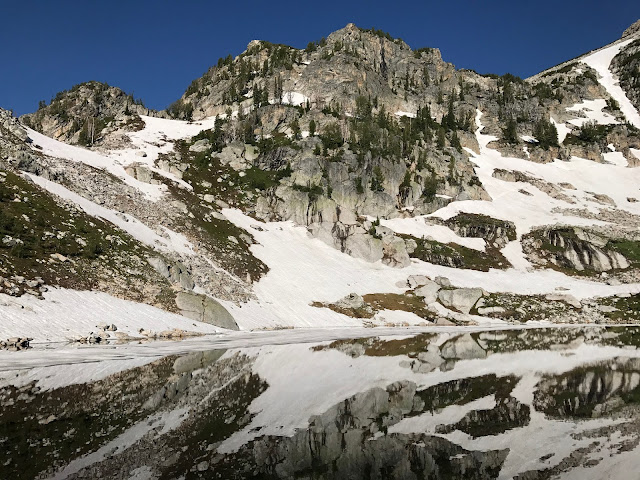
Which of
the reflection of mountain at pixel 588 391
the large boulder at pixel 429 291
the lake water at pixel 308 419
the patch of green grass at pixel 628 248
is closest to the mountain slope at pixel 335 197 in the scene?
the large boulder at pixel 429 291

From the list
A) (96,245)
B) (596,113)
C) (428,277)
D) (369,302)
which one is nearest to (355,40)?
(596,113)

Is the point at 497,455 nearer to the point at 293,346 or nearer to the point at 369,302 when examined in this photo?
the point at 293,346

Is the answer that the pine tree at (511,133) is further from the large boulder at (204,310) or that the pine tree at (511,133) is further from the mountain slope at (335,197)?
the large boulder at (204,310)

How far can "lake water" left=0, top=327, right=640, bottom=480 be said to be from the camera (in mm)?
8383

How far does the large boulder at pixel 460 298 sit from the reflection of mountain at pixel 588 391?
46054 mm

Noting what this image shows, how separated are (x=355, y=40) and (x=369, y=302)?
147 meters

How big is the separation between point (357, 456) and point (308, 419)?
3044mm

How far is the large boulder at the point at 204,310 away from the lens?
39.5 metres

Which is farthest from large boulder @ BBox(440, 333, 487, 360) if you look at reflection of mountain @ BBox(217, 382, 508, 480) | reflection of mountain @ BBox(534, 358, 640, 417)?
reflection of mountain @ BBox(217, 382, 508, 480)

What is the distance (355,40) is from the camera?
582ft

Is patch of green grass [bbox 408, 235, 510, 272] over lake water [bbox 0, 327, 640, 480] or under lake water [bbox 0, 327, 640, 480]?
over

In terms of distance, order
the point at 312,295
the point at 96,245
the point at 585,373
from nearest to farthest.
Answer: the point at 585,373 → the point at 96,245 → the point at 312,295

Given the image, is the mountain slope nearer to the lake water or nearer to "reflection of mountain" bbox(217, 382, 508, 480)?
the lake water

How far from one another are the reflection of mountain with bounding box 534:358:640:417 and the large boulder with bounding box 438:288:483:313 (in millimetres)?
46054
